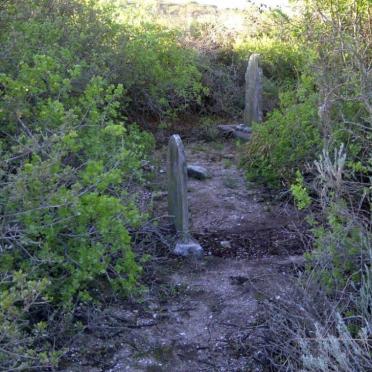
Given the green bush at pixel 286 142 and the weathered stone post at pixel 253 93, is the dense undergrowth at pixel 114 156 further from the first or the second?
the weathered stone post at pixel 253 93

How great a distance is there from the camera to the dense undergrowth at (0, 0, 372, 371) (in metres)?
4.16

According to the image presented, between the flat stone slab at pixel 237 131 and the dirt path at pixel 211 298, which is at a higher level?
the flat stone slab at pixel 237 131

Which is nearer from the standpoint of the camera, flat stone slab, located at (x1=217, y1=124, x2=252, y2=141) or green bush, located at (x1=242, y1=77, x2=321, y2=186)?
green bush, located at (x1=242, y1=77, x2=321, y2=186)

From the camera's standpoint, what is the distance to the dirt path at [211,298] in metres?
4.46

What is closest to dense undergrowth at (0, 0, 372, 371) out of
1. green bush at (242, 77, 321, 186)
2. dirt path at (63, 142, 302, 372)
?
green bush at (242, 77, 321, 186)

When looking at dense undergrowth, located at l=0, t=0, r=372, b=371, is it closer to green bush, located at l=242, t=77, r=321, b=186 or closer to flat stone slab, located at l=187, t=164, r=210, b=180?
green bush, located at l=242, t=77, r=321, b=186

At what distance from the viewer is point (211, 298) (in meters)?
5.26

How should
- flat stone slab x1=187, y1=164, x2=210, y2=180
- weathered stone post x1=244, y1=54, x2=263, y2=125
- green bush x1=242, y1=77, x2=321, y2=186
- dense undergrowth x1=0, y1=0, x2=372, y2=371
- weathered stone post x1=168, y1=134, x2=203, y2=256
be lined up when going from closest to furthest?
dense undergrowth x1=0, y1=0, x2=372, y2=371 → weathered stone post x1=168, y1=134, x2=203, y2=256 → green bush x1=242, y1=77, x2=321, y2=186 → flat stone slab x1=187, y1=164, x2=210, y2=180 → weathered stone post x1=244, y1=54, x2=263, y2=125

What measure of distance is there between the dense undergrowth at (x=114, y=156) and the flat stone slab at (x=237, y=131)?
0.57 meters

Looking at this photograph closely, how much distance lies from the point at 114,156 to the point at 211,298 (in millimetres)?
1281

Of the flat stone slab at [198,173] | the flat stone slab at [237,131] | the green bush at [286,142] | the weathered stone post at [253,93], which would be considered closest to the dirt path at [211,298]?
the green bush at [286,142]

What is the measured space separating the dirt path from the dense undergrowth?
0.78 ft

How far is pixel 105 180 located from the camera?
4727 mm

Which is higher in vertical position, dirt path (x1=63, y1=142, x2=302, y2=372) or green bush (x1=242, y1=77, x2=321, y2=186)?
green bush (x1=242, y1=77, x2=321, y2=186)
